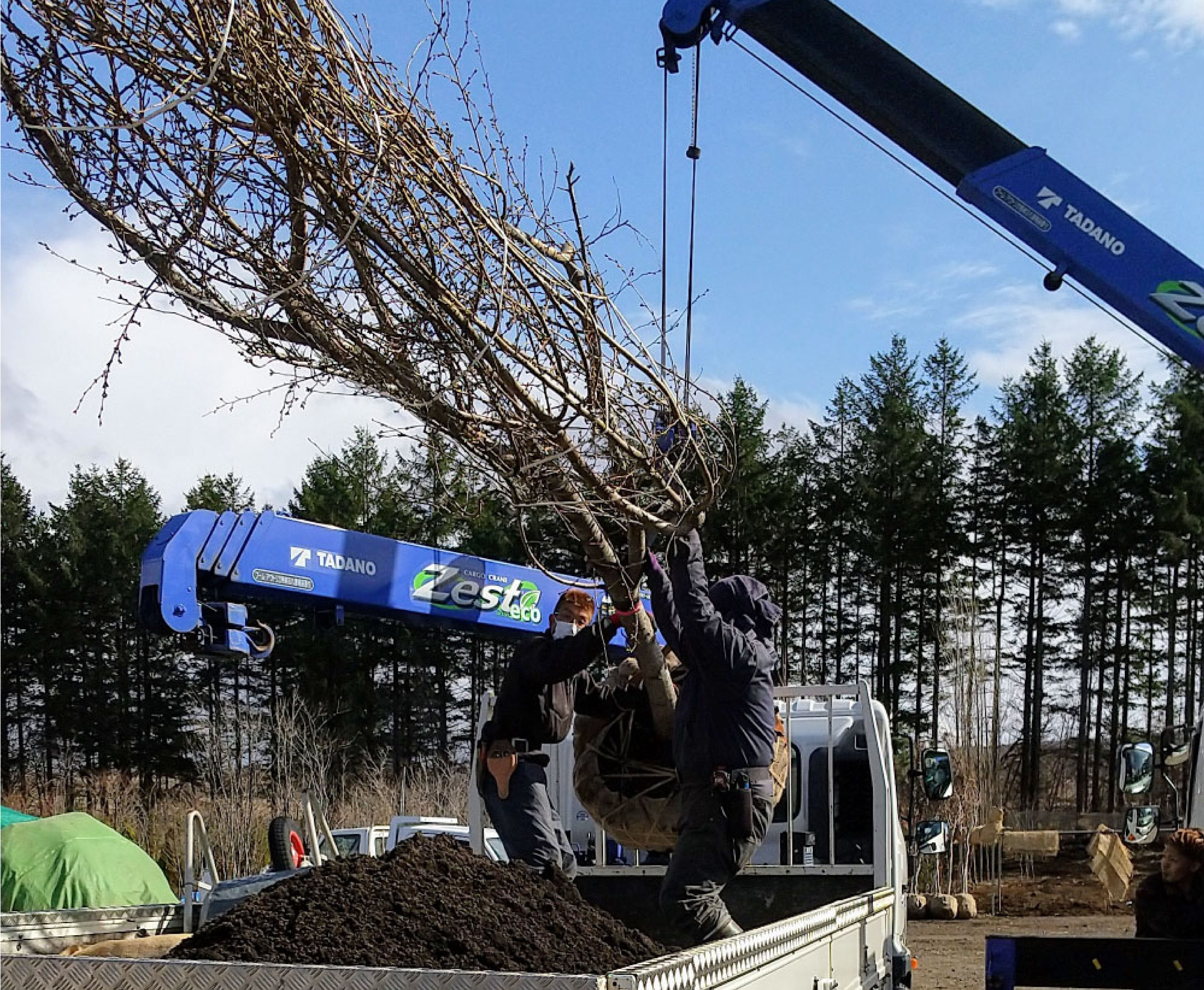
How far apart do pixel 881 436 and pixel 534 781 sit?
1302 inches

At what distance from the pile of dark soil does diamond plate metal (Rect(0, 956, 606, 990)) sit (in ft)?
1.16

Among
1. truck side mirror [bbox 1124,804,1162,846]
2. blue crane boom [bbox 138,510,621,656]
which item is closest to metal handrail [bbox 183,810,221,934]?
blue crane boom [bbox 138,510,621,656]

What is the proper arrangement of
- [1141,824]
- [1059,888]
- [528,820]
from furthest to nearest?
[1059,888] → [1141,824] → [528,820]

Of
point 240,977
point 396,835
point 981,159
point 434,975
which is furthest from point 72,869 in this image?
point 434,975

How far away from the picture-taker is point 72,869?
1107cm

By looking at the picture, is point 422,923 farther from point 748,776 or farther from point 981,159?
point 981,159

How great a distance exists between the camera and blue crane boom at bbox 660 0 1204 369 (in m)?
9.13

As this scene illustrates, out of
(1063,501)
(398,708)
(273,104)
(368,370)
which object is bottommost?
(398,708)

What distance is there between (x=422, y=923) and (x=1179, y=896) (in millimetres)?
4019

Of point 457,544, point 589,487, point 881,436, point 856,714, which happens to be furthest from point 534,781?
point 881,436

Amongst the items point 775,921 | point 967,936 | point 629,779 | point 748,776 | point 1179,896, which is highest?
point 748,776

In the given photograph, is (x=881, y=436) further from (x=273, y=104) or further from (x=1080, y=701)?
(x=273, y=104)

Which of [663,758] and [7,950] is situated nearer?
[7,950]

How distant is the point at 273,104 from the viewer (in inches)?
161
